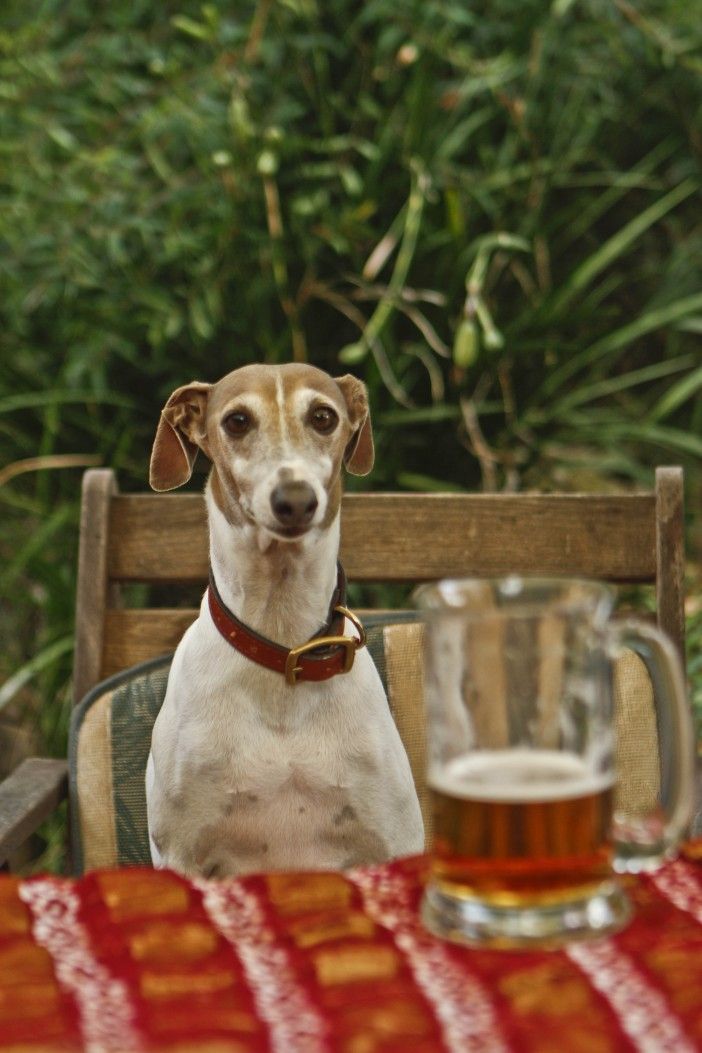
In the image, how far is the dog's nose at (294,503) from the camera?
105 cm

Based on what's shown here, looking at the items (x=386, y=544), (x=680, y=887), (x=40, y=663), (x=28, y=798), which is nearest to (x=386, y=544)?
(x=386, y=544)

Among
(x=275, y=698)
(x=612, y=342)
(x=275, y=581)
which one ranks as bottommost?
(x=275, y=698)

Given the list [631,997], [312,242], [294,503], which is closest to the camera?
[631,997]

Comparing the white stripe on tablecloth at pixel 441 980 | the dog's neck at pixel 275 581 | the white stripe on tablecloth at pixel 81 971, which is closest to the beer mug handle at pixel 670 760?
the white stripe on tablecloth at pixel 441 980

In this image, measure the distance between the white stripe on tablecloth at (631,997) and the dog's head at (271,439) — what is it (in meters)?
0.54

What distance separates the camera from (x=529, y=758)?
1.98 feet

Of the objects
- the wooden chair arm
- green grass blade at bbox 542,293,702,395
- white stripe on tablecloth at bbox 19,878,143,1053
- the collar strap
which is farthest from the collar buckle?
green grass blade at bbox 542,293,702,395

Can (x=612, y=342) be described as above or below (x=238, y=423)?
above

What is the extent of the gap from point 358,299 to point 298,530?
4.05ft

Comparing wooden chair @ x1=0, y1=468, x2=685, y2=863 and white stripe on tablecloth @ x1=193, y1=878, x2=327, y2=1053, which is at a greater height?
wooden chair @ x1=0, y1=468, x2=685, y2=863

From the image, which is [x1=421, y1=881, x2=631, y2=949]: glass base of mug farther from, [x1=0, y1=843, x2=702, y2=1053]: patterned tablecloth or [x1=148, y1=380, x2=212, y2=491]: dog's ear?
[x1=148, y1=380, x2=212, y2=491]: dog's ear

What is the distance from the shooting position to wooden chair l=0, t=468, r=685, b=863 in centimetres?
152

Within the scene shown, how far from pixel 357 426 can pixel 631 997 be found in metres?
0.79

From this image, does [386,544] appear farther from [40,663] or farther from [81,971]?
[81,971]
